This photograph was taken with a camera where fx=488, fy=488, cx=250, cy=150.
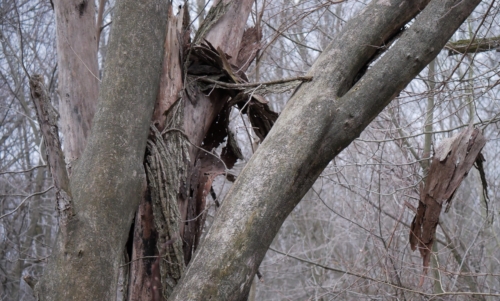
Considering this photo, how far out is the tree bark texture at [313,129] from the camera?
77.4 inches

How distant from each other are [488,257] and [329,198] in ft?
10.7

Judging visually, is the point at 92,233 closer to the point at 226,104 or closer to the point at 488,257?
the point at 226,104

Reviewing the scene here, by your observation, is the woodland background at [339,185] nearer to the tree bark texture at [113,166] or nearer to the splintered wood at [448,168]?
the splintered wood at [448,168]

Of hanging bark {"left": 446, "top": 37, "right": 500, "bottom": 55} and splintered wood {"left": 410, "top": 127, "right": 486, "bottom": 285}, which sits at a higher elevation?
hanging bark {"left": 446, "top": 37, "right": 500, "bottom": 55}

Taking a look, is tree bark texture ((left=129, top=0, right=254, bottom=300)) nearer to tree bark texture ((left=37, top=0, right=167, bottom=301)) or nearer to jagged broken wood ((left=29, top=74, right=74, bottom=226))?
tree bark texture ((left=37, top=0, right=167, bottom=301))

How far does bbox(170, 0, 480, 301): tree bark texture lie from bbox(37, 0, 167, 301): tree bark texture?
13.6 inches

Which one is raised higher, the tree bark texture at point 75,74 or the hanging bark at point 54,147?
the tree bark texture at point 75,74

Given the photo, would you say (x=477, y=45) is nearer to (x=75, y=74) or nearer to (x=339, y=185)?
(x=339, y=185)

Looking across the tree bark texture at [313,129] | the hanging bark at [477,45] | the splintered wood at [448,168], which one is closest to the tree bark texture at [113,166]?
the tree bark texture at [313,129]

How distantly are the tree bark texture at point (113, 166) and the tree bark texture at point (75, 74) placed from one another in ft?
1.44

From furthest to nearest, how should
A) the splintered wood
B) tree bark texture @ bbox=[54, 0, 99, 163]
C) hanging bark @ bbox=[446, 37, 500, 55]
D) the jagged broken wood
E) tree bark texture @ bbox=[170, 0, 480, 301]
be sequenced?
hanging bark @ bbox=[446, 37, 500, 55] < the splintered wood < tree bark texture @ bbox=[54, 0, 99, 163] < tree bark texture @ bbox=[170, 0, 480, 301] < the jagged broken wood

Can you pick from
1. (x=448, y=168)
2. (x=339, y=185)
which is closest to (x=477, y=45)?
(x=448, y=168)

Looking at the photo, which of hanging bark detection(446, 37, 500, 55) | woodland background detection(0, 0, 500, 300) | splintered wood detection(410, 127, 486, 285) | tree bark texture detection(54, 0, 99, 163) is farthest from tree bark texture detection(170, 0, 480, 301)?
woodland background detection(0, 0, 500, 300)

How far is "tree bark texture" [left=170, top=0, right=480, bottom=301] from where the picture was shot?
197cm
